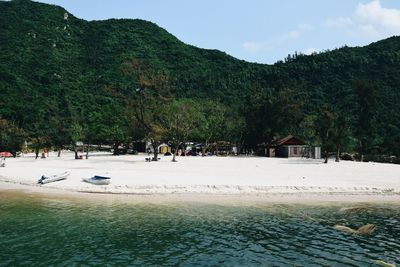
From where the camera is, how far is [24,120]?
127875 mm

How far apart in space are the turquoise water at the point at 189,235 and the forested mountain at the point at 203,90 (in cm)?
4208

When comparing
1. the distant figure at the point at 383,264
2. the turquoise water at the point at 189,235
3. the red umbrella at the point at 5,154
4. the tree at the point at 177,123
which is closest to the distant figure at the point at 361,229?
the turquoise water at the point at 189,235

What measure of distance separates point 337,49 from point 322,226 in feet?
482

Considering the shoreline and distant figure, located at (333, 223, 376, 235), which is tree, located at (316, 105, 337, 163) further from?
distant figure, located at (333, 223, 376, 235)

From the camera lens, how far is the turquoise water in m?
17.5

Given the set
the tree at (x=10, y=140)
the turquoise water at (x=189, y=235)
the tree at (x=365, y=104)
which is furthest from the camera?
the tree at (x=10, y=140)

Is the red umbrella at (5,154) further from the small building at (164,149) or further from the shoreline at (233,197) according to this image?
the shoreline at (233,197)

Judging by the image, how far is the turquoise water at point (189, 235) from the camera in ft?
57.4

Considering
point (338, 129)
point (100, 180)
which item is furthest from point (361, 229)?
point (338, 129)

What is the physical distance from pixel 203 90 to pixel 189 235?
146 meters

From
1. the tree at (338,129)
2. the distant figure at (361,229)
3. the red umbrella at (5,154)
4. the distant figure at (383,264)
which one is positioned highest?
the tree at (338,129)

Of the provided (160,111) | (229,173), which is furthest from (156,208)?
(160,111)

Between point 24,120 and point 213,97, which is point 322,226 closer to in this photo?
point 24,120

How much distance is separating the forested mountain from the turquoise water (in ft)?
138
